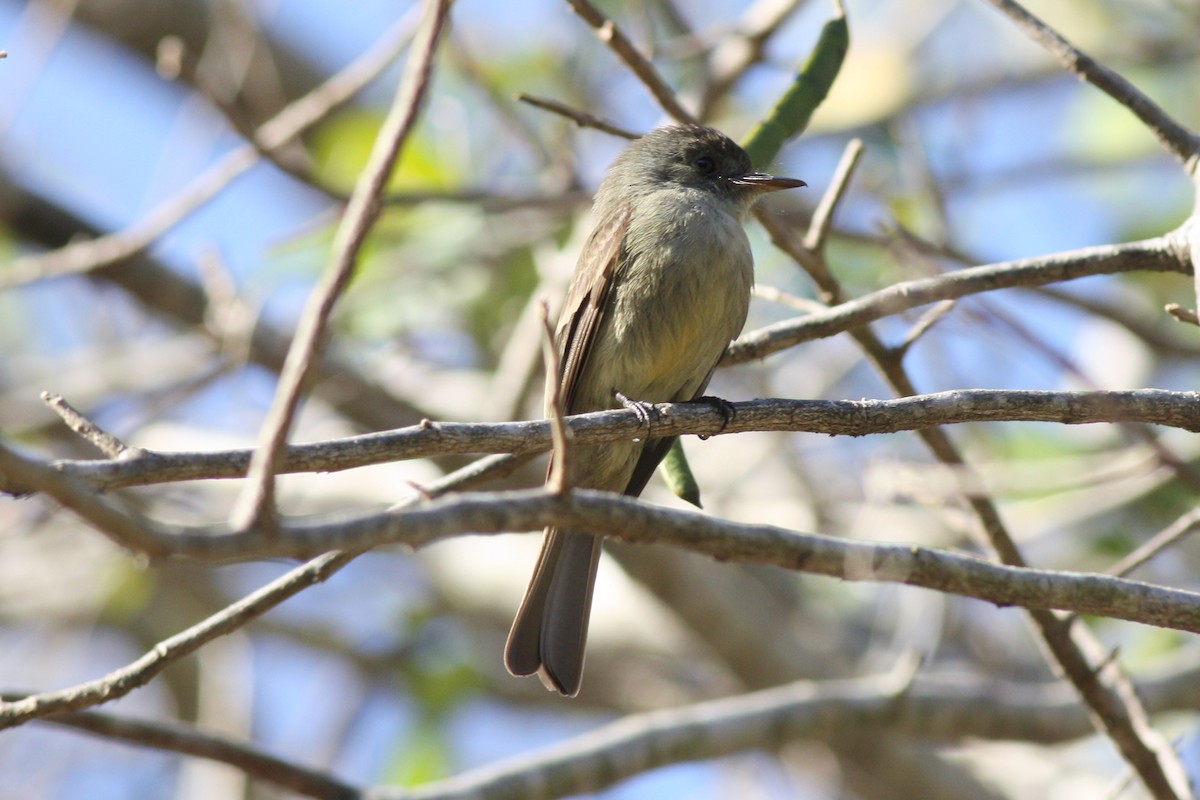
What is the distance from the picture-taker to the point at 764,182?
4605 millimetres

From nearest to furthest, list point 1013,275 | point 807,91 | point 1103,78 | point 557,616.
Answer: point 1013,275
point 1103,78
point 807,91
point 557,616

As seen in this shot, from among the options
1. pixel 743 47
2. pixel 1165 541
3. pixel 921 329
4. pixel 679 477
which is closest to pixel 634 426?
pixel 679 477

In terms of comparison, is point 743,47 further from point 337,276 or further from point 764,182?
point 337,276

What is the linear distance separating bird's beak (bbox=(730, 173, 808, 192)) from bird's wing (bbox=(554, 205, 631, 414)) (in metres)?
0.46

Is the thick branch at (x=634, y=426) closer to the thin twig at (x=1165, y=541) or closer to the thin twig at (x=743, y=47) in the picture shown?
the thin twig at (x=1165, y=541)

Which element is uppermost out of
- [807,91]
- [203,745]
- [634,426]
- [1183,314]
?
[807,91]

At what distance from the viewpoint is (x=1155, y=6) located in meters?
8.42

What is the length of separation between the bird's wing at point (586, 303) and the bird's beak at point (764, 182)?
0.46 m

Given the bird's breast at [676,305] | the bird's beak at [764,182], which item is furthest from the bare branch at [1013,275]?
the bird's beak at [764,182]

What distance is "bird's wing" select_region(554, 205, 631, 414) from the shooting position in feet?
13.9

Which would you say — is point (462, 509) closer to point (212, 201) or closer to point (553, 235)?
point (212, 201)

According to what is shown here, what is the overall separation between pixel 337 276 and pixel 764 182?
10.1 feet

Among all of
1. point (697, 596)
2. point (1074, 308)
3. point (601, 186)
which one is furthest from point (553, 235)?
point (1074, 308)

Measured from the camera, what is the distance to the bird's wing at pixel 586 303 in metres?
4.24
